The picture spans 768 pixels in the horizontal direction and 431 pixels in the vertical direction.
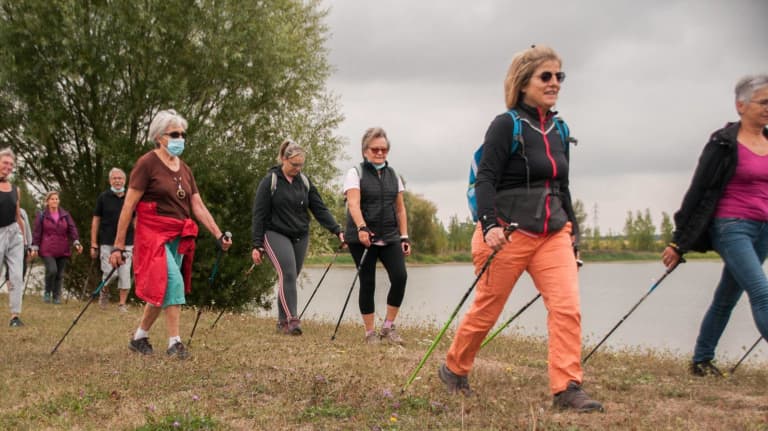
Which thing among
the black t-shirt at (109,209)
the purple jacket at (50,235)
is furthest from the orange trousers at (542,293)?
the purple jacket at (50,235)

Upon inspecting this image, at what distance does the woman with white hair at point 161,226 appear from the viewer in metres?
7.11

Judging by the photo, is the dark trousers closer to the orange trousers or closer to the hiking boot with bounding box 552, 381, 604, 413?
the orange trousers

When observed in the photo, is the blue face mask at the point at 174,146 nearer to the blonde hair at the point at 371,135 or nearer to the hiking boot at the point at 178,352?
the hiking boot at the point at 178,352

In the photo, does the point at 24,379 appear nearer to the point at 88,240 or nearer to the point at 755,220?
the point at 755,220

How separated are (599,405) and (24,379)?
4.66 meters

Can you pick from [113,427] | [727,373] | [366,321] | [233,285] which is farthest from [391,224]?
[233,285]

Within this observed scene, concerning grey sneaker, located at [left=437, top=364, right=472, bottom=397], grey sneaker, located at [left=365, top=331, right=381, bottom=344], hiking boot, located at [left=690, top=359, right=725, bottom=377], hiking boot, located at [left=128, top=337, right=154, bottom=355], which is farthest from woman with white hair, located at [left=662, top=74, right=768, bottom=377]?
hiking boot, located at [left=128, top=337, right=154, bottom=355]

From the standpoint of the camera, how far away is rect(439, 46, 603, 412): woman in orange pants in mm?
4926

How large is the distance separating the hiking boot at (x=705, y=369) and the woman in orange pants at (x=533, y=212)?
2303 mm

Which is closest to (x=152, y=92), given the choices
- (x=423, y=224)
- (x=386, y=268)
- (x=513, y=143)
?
(x=386, y=268)

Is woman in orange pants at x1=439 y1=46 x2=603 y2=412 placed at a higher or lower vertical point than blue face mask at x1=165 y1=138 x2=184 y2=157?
lower

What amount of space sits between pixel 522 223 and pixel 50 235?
1237 cm

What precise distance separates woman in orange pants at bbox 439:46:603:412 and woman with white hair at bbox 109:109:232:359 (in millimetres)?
3244

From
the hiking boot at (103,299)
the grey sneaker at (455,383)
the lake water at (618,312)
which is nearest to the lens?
the grey sneaker at (455,383)
